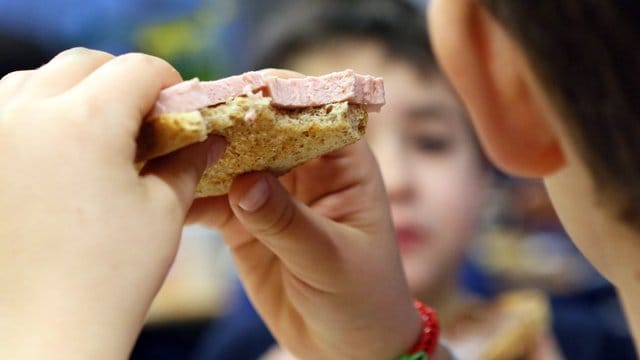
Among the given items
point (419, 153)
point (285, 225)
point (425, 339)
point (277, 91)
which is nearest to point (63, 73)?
point (277, 91)

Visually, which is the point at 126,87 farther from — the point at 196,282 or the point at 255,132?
the point at 196,282

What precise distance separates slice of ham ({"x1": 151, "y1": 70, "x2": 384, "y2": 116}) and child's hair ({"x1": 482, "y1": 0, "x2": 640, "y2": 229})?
0.10 meters

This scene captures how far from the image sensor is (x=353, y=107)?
24.8 inches

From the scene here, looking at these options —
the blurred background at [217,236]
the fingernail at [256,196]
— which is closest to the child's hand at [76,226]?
the fingernail at [256,196]

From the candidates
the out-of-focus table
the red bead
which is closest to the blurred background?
the out-of-focus table

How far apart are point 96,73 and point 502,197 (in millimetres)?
1225

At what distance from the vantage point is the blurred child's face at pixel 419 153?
55.6 inches

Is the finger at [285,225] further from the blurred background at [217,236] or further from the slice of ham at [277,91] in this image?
the blurred background at [217,236]

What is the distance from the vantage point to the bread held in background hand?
54cm

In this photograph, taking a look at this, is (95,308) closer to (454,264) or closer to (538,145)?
(538,145)

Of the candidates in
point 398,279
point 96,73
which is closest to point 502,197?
point 398,279

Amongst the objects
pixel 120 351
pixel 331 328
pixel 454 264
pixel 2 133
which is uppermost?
pixel 2 133

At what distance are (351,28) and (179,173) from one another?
101 centimetres

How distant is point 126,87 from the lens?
52 centimetres
